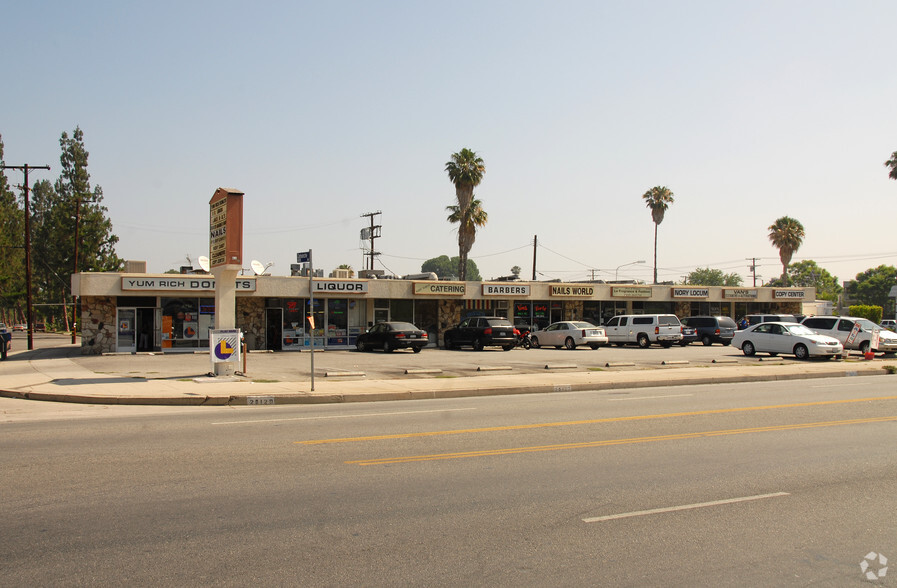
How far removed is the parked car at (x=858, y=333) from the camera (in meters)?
29.4

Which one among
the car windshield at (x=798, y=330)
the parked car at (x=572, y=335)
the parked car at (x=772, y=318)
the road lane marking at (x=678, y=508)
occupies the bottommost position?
the road lane marking at (x=678, y=508)

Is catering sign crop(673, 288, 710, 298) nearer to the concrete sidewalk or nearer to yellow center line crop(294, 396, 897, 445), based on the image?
the concrete sidewalk

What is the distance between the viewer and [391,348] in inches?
1283

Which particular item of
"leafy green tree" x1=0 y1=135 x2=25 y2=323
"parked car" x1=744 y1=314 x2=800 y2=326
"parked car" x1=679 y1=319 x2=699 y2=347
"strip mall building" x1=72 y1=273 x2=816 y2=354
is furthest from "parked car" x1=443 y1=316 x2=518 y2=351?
"leafy green tree" x1=0 y1=135 x2=25 y2=323

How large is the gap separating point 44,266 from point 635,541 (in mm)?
75587

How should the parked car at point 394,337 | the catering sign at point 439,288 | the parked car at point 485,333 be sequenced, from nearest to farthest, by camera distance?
the parked car at point 394,337 < the parked car at point 485,333 < the catering sign at point 439,288

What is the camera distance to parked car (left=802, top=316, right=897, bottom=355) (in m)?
29.4

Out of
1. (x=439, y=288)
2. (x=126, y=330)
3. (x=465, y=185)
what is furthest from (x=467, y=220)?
(x=126, y=330)

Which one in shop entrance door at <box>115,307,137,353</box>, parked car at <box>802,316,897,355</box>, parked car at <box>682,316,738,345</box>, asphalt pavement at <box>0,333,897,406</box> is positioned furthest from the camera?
parked car at <box>682,316,738,345</box>

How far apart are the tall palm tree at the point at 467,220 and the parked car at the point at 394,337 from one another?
18.4m

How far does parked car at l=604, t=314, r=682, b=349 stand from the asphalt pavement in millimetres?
8669

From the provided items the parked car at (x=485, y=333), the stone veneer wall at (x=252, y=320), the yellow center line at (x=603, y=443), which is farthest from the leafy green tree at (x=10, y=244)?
the yellow center line at (x=603, y=443)

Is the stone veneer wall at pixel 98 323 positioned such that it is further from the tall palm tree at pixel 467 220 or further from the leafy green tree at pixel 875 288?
the leafy green tree at pixel 875 288

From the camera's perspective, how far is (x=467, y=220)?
50.8 m
